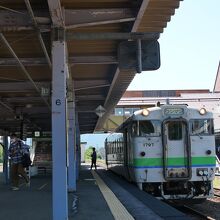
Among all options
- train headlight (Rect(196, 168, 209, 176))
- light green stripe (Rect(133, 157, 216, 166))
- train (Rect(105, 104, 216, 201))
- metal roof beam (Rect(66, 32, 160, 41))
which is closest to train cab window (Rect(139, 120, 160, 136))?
train (Rect(105, 104, 216, 201))

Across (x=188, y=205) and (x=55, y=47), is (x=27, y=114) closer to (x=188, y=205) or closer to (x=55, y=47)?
(x=188, y=205)

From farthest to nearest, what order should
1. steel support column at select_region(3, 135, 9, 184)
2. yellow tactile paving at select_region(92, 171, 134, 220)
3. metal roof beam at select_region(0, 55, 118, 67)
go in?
steel support column at select_region(3, 135, 9, 184)
metal roof beam at select_region(0, 55, 118, 67)
yellow tactile paving at select_region(92, 171, 134, 220)

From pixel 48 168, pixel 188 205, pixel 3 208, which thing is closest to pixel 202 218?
pixel 188 205

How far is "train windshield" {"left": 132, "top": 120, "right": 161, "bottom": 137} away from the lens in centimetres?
1558

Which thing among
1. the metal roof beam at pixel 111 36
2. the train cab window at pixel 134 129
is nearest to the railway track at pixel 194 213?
the train cab window at pixel 134 129

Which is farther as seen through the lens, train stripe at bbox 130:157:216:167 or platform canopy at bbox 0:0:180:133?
train stripe at bbox 130:157:216:167

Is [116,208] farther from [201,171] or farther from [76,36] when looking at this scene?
[201,171]

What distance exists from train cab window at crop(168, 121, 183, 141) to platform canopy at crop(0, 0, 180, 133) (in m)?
2.02

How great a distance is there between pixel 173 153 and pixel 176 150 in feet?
0.41

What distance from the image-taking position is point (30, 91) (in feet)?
63.8

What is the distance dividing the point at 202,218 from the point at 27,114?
14171mm

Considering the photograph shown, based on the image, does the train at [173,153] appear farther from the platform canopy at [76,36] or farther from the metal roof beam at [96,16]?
the metal roof beam at [96,16]

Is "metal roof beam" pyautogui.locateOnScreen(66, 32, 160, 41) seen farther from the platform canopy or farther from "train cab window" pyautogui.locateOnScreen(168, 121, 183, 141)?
"train cab window" pyautogui.locateOnScreen(168, 121, 183, 141)

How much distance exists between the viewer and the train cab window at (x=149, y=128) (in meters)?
15.6
